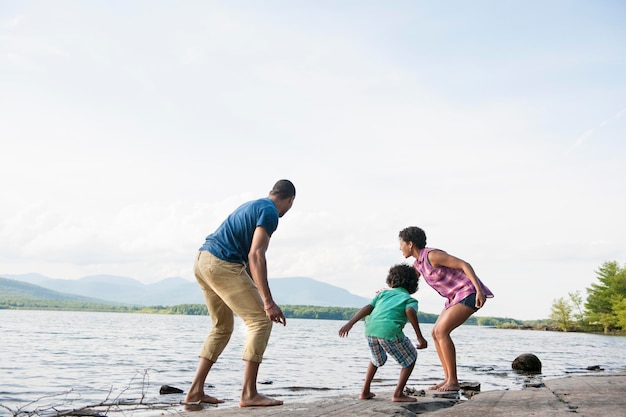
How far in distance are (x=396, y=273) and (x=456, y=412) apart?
1.81 metres

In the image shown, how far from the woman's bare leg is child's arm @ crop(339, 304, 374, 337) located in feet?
4.62

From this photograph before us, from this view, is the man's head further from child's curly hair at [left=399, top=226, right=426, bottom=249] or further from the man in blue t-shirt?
child's curly hair at [left=399, top=226, right=426, bottom=249]

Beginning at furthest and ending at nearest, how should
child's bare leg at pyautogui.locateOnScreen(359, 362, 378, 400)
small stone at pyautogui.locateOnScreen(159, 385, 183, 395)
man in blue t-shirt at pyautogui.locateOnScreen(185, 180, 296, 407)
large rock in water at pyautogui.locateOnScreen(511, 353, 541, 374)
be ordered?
large rock in water at pyautogui.locateOnScreen(511, 353, 541, 374)
small stone at pyautogui.locateOnScreen(159, 385, 183, 395)
child's bare leg at pyautogui.locateOnScreen(359, 362, 378, 400)
man in blue t-shirt at pyautogui.locateOnScreen(185, 180, 296, 407)

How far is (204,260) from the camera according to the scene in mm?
5855

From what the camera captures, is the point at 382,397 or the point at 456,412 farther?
the point at 382,397

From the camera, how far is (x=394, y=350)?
20.6 ft

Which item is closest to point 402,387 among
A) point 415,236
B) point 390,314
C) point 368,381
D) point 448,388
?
point 368,381

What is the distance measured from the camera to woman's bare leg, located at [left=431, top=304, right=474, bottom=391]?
24.2ft

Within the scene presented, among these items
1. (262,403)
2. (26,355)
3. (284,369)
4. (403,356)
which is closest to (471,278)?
(403,356)

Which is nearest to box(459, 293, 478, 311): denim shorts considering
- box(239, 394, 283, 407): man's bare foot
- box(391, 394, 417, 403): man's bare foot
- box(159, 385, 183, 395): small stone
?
box(391, 394, 417, 403): man's bare foot

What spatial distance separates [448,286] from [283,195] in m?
2.88

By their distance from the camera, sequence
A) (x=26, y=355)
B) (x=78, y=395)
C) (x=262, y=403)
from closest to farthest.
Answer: (x=262, y=403) → (x=78, y=395) → (x=26, y=355)

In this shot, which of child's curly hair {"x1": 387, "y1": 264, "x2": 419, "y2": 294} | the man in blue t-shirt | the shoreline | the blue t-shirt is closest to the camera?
the shoreline

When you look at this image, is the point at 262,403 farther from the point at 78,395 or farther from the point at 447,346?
the point at 78,395
